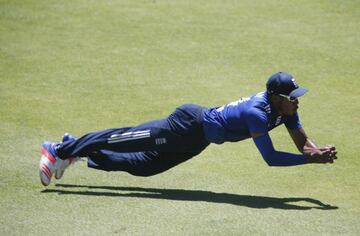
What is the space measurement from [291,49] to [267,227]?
7.42 m

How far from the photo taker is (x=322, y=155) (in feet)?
27.7

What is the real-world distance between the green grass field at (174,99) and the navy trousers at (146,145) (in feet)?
0.91

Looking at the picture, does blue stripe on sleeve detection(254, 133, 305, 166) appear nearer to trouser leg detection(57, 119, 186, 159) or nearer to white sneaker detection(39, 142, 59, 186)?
trouser leg detection(57, 119, 186, 159)

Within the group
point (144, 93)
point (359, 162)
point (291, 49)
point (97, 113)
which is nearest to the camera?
point (359, 162)

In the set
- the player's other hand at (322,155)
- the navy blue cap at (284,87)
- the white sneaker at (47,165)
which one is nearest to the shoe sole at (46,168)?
the white sneaker at (47,165)

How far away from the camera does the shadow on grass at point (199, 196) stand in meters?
8.80

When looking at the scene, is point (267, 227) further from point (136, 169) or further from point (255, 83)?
point (255, 83)

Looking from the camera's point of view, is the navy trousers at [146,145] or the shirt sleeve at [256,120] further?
the navy trousers at [146,145]

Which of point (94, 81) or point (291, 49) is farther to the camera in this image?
point (291, 49)

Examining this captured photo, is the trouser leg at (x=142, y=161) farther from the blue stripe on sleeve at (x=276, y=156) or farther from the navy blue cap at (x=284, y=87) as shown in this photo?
the navy blue cap at (x=284, y=87)

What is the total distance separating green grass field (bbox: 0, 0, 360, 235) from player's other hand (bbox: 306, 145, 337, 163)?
0.59 meters

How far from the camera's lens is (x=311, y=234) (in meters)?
7.86

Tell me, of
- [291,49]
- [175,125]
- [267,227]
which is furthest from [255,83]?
[267,227]

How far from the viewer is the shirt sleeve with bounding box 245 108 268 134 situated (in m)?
8.63
